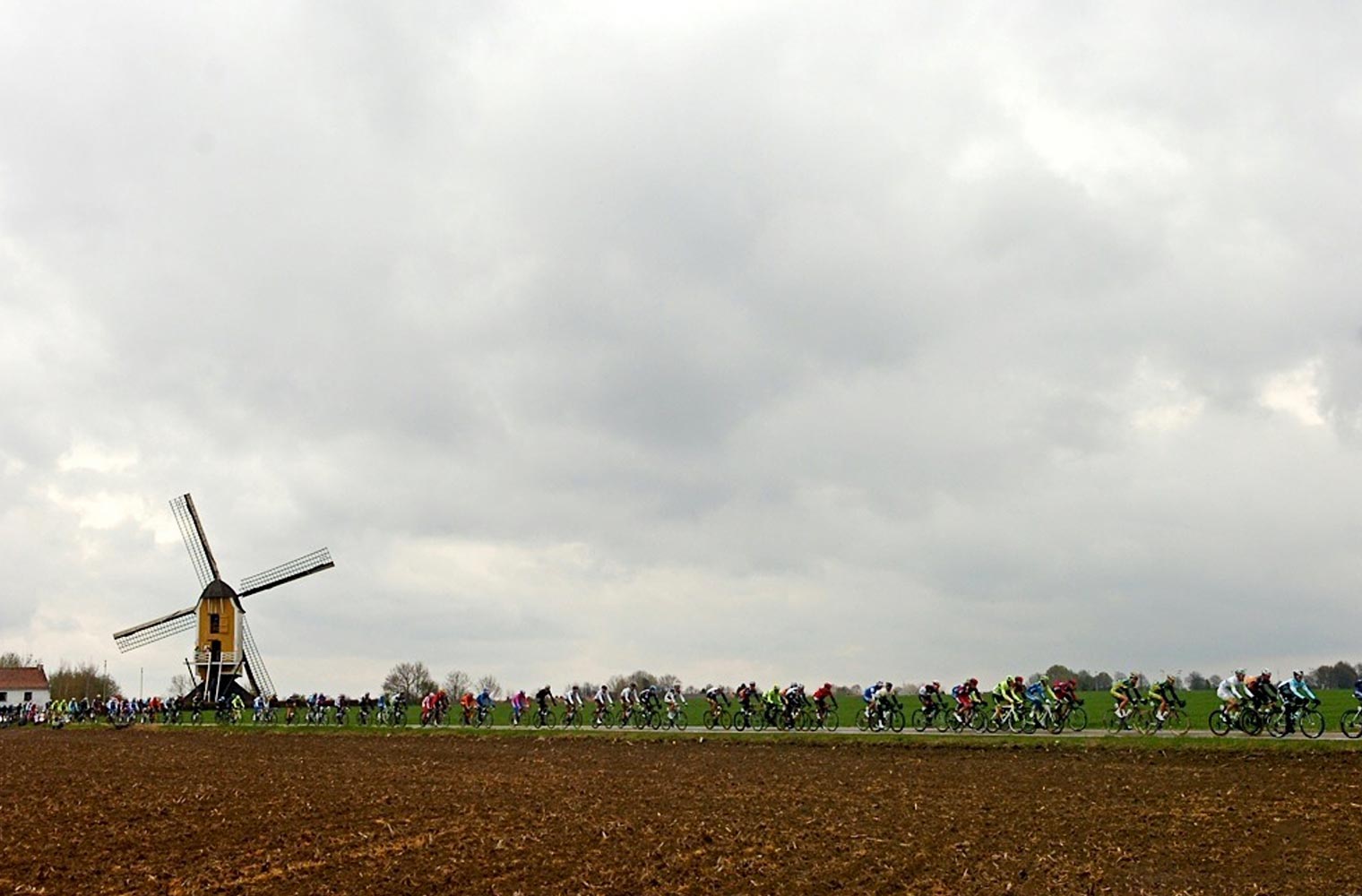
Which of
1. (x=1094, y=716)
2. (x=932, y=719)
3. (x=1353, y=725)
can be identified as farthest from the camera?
(x=1094, y=716)

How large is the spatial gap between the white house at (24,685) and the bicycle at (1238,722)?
150020 mm

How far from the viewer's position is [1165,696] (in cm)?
3538

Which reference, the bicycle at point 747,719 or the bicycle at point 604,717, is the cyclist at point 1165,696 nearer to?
the bicycle at point 747,719

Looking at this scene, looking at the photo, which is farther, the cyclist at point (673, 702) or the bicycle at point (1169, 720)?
the cyclist at point (673, 702)

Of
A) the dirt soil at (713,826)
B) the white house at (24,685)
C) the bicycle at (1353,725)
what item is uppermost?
the white house at (24,685)

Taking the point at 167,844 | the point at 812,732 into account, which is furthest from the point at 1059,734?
the point at 167,844

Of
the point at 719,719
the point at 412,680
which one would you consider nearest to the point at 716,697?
the point at 719,719

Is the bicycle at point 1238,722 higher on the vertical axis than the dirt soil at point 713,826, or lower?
higher

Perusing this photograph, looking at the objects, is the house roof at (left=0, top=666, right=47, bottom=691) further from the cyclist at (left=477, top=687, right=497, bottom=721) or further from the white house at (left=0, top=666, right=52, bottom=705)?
the cyclist at (left=477, top=687, right=497, bottom=721)

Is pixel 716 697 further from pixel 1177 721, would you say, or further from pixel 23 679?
pixel 23 679

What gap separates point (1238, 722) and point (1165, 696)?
110 inches

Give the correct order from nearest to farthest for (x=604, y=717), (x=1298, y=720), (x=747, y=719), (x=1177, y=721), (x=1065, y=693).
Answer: (x=1298, y=720) < (x=1177, y=721) < (x=1065, y=693) < (x=747, y=719) < (x=604, y=717)

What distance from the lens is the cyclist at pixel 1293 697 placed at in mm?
31277

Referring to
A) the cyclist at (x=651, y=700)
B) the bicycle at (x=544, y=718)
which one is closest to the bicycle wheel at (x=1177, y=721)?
the cyclist at (x=651, y=700)
